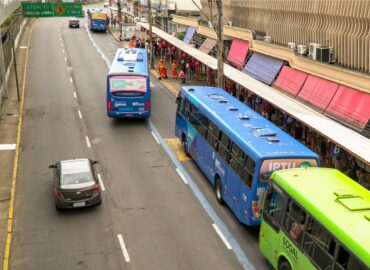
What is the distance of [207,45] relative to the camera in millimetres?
43250

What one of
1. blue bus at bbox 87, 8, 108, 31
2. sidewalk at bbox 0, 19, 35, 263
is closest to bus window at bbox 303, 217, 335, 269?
sidewalk at bbox 0, 19, 35, 263

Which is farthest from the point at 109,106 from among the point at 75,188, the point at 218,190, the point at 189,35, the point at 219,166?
the point at 189,35

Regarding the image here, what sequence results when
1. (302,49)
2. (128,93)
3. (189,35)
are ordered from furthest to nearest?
(189,35)
(128,93)
(302,49)

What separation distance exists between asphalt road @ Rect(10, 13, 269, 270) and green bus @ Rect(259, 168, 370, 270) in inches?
77.6

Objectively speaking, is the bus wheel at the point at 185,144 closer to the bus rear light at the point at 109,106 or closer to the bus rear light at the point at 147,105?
the bus rear light at the point at 147,105

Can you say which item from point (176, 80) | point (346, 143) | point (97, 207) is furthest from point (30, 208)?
point (176, 80)

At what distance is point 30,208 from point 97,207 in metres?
2.65

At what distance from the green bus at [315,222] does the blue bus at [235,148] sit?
1.45 m

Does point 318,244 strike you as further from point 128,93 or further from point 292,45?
point 292,45

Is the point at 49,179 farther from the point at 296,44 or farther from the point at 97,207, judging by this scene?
the point at 296,44

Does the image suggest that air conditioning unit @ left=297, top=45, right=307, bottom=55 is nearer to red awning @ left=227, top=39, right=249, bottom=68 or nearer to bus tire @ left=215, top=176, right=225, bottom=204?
red awning @ left=227, top=39, right=249, bottom=68

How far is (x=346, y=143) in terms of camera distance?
16.7 m

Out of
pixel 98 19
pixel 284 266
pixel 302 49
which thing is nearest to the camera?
pixel 284 266

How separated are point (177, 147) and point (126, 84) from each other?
17.2 feet
